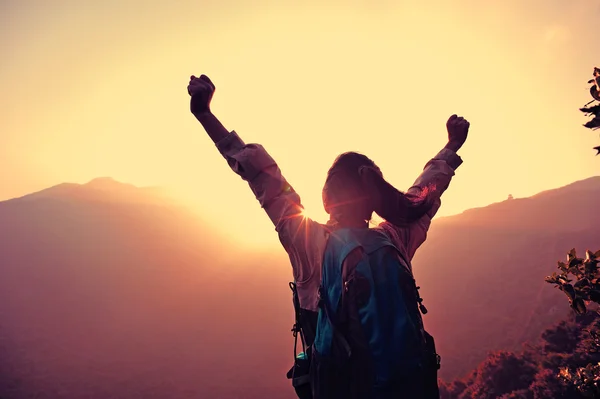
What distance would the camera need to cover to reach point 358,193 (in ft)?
5.69

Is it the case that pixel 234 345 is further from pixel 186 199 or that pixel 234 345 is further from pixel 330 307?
pixel 186 199

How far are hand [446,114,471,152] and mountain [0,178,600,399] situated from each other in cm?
3039

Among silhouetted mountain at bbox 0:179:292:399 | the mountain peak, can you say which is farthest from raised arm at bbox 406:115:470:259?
the mountain peak

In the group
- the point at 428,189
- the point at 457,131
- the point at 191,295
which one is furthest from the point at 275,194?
Answer: the point at 191,295

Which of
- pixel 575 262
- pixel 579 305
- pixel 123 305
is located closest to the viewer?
pixel 579 305

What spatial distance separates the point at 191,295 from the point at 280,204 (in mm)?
57757

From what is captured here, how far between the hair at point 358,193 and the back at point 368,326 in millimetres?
142

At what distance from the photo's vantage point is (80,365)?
34.8 metres

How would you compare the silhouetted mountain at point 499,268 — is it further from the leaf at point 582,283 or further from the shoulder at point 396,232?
the shoulder at point 396,232

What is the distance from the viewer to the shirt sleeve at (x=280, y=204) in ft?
5.84

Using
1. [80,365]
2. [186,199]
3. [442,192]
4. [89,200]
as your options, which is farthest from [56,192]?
[442,192]

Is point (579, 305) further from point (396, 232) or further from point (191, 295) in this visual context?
point (191, 295)

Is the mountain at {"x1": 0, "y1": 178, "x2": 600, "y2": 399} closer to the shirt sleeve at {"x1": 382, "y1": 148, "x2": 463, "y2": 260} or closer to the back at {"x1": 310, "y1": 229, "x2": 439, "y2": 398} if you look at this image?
the shirt sleeve at {"x1": 382, "y1": 148, "x2": 463, "y2": 260}

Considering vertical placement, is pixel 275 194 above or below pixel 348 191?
above
